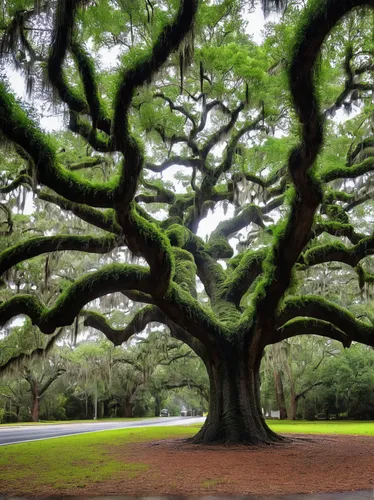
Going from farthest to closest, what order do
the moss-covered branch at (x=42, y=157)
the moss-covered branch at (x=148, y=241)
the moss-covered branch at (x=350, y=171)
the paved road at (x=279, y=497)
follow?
the moss-covered branch at (x=350, y=171) < the moss-covered branch at (x=148, y=241) < the moss-covered branch at (x=42, y=157) < the paved road at (x=279, y=497)

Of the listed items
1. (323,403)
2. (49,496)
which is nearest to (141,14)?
(49,496)

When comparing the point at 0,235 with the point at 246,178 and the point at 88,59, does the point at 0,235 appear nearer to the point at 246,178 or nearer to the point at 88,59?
the point at 246,178

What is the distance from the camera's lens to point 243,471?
6.66 metres

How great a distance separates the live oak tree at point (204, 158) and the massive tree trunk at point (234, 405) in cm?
3

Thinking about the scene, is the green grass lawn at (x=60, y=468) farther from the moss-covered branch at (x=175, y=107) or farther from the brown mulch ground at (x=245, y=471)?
the moss-covered branch at (x=175, y=107)

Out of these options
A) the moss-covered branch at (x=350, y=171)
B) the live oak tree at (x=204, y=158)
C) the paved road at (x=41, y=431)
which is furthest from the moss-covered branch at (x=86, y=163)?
the paved road at (x=41, y=431)

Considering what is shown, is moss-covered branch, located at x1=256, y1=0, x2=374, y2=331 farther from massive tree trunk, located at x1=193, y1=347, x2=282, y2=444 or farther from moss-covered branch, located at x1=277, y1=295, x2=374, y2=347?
massive tree trunk, located at x1=193, y1=347, x2=282, y2=444

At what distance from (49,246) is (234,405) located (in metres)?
5.77

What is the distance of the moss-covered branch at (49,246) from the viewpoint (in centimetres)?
1009

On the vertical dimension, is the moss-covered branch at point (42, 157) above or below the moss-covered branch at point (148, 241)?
above

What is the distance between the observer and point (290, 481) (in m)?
5.83

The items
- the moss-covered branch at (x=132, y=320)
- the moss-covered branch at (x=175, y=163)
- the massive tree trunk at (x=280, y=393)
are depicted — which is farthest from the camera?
the massive tree trunk at (x=280, y=393)

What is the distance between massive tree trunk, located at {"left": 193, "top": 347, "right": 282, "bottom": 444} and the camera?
10.7m

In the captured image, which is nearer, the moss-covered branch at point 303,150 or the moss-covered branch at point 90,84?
the moss-covered branch at point 303,150
